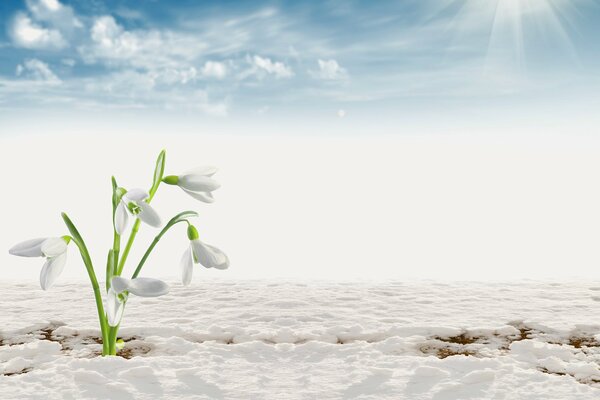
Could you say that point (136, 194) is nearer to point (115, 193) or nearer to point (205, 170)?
point (115, 193)

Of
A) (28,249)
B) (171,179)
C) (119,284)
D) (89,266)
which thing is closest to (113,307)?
(119,284)

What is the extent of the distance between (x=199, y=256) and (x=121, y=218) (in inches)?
12.3

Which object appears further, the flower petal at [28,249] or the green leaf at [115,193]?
the green leaf at [115,193]

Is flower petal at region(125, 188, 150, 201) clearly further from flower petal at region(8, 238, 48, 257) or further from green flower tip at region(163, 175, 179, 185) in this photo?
flower petal at region(8, 238, 48, 257)

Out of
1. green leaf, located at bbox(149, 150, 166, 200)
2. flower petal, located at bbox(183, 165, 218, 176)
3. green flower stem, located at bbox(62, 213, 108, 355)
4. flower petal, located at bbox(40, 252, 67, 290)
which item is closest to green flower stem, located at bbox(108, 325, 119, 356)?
green flower stem, located at bbox(62, 213, 108, 355)

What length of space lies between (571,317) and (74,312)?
2.83 metres

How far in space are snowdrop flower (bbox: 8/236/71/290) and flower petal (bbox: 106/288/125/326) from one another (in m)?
0.22

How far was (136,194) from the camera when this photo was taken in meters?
2.24

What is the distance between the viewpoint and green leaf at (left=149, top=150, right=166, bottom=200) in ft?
7.99

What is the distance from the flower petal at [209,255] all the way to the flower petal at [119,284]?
0.27 m

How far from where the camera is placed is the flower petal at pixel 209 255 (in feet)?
7.68

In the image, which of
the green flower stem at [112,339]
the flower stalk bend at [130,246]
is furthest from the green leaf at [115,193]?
the green flower stem at [112,339]

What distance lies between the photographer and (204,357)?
2701mm

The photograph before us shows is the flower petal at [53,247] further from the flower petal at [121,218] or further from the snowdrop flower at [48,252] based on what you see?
the flower petal at [121,218]
